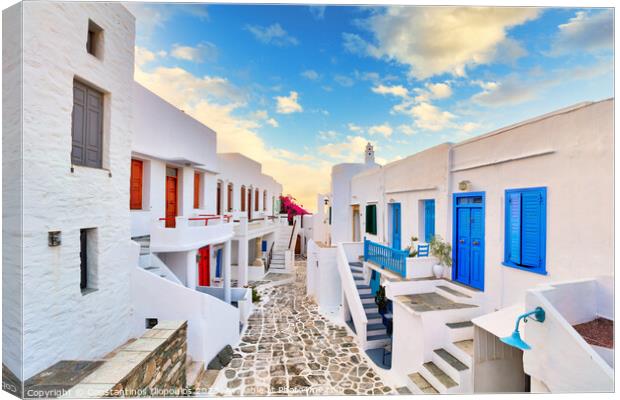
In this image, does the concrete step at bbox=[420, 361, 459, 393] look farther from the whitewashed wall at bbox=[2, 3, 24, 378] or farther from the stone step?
the whitewashed wall at bbox=[2, 3, 24, 378]

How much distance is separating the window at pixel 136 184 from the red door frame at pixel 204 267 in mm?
3226

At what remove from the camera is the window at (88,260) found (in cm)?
323

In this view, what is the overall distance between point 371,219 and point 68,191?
325 inches

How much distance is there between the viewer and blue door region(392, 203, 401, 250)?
7.60 meters

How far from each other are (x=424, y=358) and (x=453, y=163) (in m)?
3.83

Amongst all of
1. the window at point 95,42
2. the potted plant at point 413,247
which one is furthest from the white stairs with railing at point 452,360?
the window at point 95,42

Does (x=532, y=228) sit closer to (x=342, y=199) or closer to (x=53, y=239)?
(x=53, y=239)

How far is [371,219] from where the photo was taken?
9.16 m

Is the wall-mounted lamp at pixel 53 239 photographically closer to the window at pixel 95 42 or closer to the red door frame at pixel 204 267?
the window at pixel 95 42

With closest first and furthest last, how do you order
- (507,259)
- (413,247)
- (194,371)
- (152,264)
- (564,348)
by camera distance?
1. (564,348)
2. (507,259)
3. (194,371)
4. (152,264)
5. (413,247)

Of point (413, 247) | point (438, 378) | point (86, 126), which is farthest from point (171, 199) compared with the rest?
point (438, 378)

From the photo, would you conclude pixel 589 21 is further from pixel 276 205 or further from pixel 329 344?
pixel 276 205

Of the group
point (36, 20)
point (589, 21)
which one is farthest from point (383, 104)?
point (36, 20)

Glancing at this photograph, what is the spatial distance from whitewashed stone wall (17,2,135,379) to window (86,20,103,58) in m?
0.07
